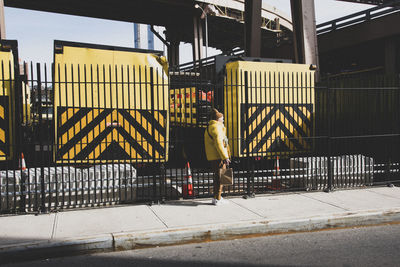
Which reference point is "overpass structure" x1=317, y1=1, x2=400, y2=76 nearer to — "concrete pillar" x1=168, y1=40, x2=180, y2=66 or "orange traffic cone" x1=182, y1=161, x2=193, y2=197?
"orange traffic cone" x1=182, y1=161, x2=193, y2=197

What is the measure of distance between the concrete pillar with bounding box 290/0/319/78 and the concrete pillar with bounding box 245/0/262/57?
Result: 6.25 ft

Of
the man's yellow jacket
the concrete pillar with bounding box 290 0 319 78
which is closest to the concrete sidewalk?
the man's yellow jacket

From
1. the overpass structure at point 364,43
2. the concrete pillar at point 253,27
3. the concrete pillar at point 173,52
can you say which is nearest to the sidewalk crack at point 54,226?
the concrete pillar at point 253,27

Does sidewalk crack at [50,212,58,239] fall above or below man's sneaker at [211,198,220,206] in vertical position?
below

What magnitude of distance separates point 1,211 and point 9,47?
3.43m

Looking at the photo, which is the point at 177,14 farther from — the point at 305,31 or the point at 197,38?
the point at 305,31

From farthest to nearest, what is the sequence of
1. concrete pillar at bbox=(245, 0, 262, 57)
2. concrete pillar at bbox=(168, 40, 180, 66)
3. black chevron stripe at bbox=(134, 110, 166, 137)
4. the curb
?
concrete pillar at bbox=(168, 40, 180, 66) < concrete pillar at bbox=(245, 0, 262, 57) < black chevron stripe at bbox=(134, 110, 166, 137) < the curb

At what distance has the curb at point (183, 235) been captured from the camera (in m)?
5.14

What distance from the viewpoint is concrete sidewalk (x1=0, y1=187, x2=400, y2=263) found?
5359mm

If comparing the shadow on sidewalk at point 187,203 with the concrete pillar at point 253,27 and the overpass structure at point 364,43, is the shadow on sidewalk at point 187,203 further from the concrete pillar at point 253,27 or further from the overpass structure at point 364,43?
the overpass structure at point 364,43

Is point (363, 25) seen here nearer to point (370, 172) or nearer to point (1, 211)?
point (370, 172)

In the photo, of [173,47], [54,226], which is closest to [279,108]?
[54,226]

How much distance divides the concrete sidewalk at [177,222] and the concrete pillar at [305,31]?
713 cm

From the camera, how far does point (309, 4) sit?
1405 centimetres
